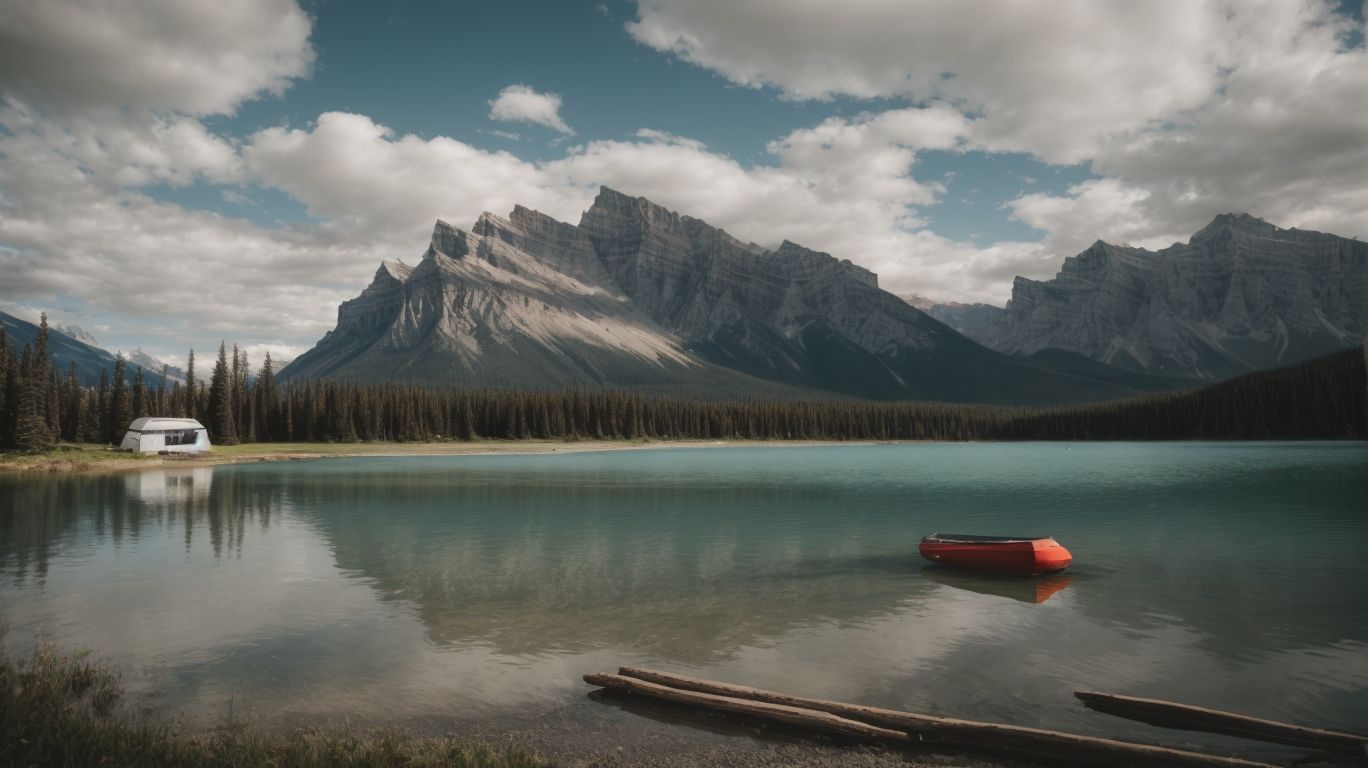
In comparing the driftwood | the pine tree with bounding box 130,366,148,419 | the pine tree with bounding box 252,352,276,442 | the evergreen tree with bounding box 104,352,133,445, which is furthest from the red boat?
the pine tree with bounding box 252,352,276,442

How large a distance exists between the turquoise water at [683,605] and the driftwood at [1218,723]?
0.40 m

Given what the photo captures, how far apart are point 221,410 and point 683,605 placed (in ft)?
484

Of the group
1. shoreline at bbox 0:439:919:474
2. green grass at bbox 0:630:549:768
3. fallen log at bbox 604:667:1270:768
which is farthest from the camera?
shoreline at bbox 0:439:919:474

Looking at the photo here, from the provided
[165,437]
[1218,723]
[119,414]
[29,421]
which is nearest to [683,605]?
[1218,723]

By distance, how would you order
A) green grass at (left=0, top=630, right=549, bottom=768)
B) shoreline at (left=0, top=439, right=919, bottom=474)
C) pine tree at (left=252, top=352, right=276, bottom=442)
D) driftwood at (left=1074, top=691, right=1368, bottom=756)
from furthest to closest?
pine tree at (left=252, top=352, right=276, bottom=442) → shoreline at (left=0, top=439, right=919, bottom=474) → driftwood at (left=1074, top=691, right=1368, bottom=756) → green grass at (left=0, top=630, right=549, bottom=768)

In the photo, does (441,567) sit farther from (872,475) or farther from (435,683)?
(872,475)

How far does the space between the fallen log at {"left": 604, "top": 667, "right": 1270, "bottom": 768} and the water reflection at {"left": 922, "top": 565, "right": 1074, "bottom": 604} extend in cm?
1608

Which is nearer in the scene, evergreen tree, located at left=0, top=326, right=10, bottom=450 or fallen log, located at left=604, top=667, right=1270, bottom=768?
fallen log, located at left=604, top=667, right=1270, bottom=768

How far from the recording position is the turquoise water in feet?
61.3

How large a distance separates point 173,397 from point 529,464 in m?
81.2

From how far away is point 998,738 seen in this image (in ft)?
47.4

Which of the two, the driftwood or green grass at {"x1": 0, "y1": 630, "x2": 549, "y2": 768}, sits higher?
green grass at {"x1": 0, "y1": 630, "x2": 549, "y2": 768}

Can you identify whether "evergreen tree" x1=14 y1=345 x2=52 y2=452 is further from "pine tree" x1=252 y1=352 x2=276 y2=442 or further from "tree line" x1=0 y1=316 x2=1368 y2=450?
"pine tree" x1=252 y1=352 x2=276 y2=442

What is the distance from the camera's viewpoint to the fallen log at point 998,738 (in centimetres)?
1320
